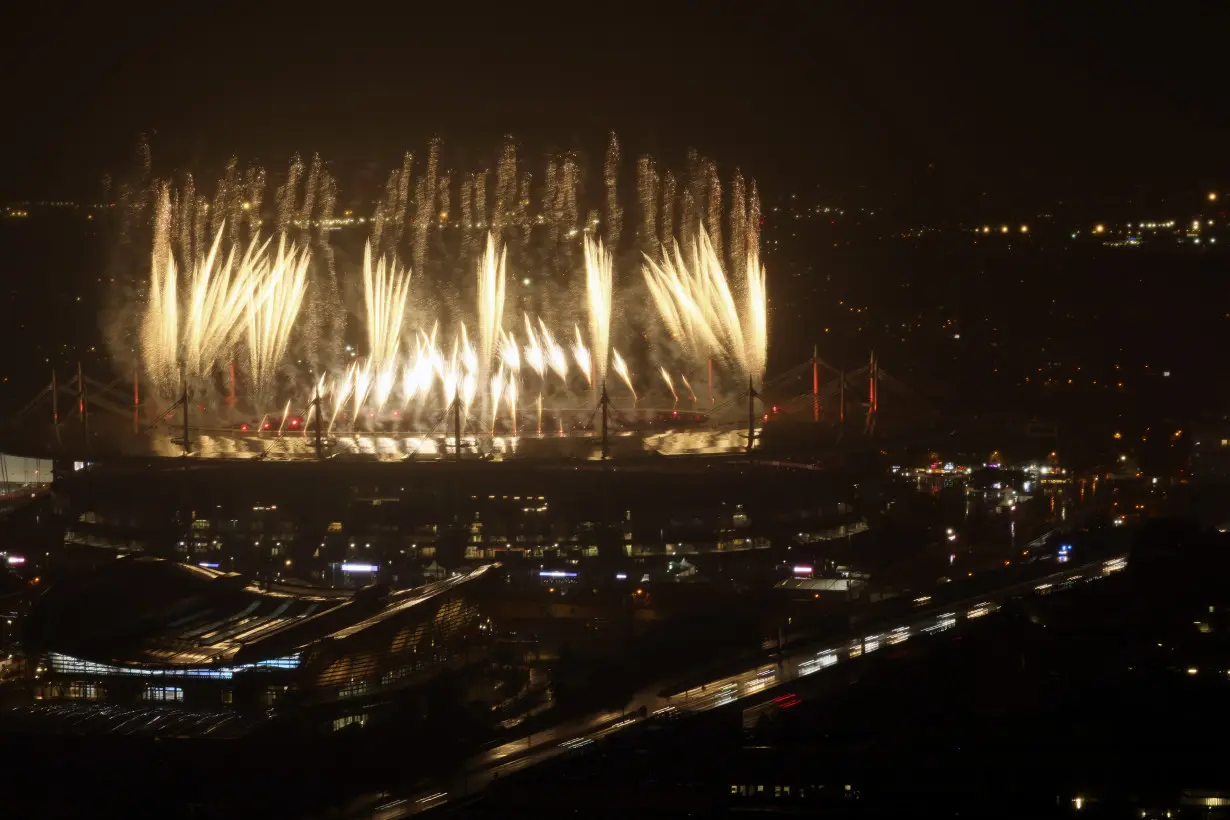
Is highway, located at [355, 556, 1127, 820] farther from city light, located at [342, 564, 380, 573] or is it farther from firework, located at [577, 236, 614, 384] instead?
firework, located at [577, 236, 614, 384]

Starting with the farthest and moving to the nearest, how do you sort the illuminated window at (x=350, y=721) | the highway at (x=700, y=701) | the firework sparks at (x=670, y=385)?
the firework sparks at (x=670, y=385), the illuminated window at (x=350, y=721), the highway at (x=700, y=701)

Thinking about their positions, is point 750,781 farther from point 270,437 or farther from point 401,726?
point 270,437

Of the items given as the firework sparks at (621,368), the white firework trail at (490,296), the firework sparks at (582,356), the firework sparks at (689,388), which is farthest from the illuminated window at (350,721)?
the firework sparks at (689,388)

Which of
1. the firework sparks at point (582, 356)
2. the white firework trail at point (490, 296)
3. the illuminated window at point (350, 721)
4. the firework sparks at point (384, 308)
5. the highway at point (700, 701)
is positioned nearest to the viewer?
the highway at point (700, 701)

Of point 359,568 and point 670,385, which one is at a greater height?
point 670,385

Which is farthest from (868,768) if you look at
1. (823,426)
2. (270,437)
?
(270,437)

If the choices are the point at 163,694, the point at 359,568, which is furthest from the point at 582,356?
the point at 163,694

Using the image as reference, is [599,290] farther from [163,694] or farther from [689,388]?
[163,694]

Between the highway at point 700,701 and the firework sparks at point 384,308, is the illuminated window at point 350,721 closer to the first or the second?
the highway at point 700,701
